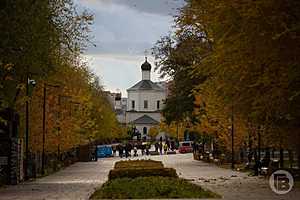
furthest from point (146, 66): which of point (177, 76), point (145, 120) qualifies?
point (177, 76)

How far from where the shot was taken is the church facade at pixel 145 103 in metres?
190

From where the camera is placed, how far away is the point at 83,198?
929 inches

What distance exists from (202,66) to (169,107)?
44.2 metres

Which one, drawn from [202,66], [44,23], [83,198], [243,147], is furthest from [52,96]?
[83,198]

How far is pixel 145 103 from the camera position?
194000 millimetres

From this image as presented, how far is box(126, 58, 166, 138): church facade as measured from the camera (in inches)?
7495

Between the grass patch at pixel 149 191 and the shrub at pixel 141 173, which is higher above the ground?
the shrub at pixel 141 173

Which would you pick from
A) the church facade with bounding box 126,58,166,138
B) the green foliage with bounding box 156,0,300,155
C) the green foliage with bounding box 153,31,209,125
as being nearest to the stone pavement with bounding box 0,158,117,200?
the green foliage with bounding box 156,0,300,155

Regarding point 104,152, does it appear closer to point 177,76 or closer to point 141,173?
point 177,76

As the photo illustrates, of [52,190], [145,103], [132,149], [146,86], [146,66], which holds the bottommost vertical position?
[52,190]

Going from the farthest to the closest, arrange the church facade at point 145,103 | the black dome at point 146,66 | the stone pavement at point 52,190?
the church facade at point 145,103 → the black dome at point 146,66 → the stone pavement at point 52,190

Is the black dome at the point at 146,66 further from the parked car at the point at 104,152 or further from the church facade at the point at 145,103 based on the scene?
the parked car at the point at 104,152

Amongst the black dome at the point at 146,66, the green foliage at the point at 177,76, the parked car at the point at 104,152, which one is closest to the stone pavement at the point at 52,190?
the green foliage at the point at 177,76

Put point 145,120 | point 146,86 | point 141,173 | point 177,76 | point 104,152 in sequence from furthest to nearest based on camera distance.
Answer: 1. point 145,120
2. point 146,86
3. point 104,152
4. point 177,76
5. point 141,173
